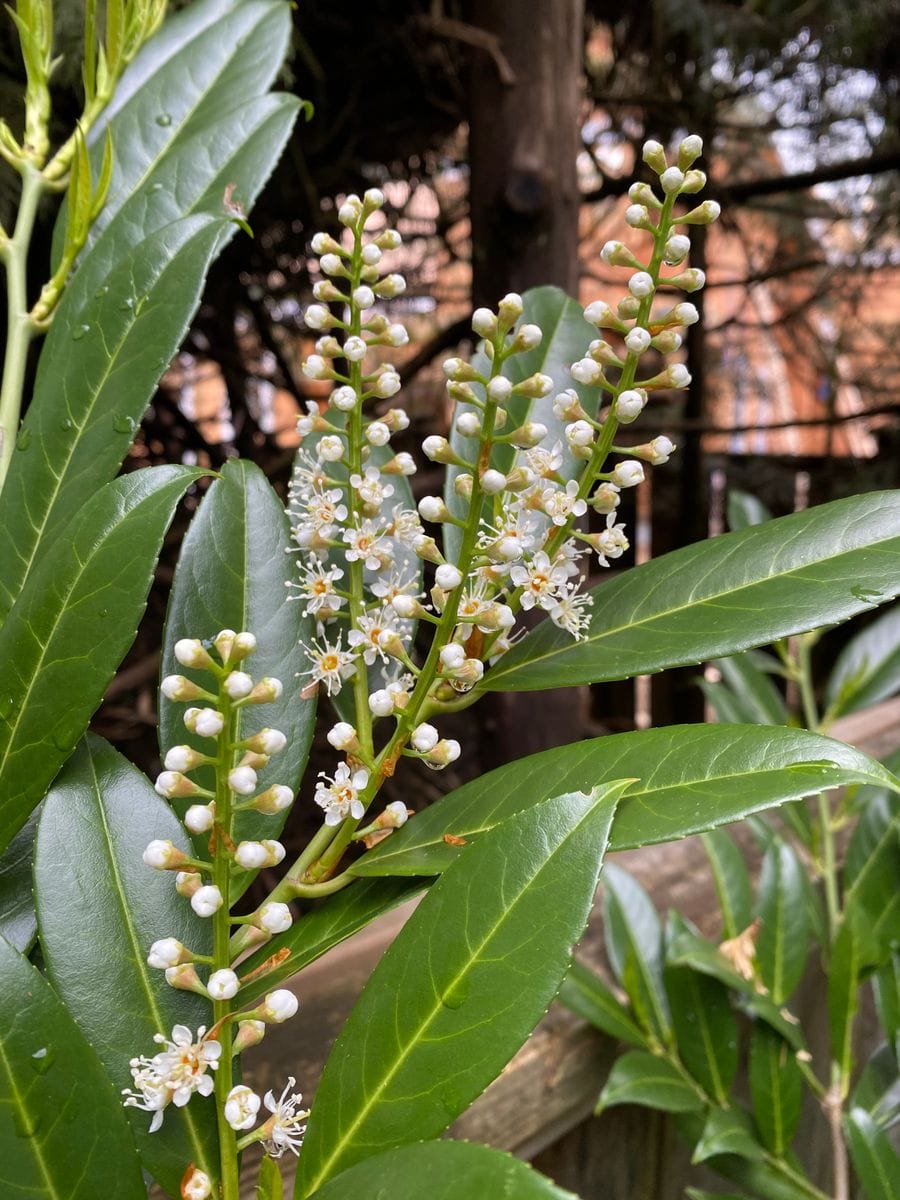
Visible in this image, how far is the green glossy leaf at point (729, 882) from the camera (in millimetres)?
870

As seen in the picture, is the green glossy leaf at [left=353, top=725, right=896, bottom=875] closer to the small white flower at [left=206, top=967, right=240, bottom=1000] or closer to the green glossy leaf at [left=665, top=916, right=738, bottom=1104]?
the small white flower at [left=206, top=967, right=240, bottom=1000]

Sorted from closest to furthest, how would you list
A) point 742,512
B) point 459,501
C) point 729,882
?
point 459,501
point 729,882
point 742,512

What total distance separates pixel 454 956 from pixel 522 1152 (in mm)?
487

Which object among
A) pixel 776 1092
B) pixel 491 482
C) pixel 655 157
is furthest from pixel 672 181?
pixel 776 1092

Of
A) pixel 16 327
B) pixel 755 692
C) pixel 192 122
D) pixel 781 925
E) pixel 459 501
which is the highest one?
pixel 192 122

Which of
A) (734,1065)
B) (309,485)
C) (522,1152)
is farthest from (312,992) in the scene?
(309,485)

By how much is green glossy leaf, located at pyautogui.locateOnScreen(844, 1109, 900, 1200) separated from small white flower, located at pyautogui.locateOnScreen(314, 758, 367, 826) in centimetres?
49

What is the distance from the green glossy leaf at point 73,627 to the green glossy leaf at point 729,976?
1.78 ft

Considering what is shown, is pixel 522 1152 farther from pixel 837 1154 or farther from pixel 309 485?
pixel 309 485

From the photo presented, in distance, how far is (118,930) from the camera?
37 centimetres

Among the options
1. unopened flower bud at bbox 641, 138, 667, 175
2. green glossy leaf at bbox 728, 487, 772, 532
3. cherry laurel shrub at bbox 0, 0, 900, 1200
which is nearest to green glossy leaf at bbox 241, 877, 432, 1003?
cherry laurel shrub at bbox 0, 0, 900, 1200

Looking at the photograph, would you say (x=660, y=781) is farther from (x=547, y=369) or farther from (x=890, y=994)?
(x=890, y=994)

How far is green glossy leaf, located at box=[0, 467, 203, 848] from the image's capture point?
0.36 meters

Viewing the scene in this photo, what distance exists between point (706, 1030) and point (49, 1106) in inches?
23.8
